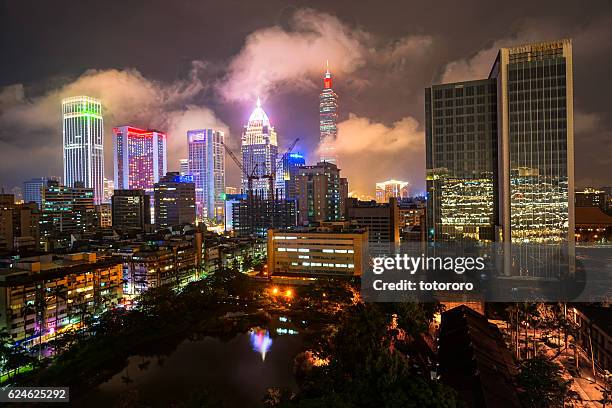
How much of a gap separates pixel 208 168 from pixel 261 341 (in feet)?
208

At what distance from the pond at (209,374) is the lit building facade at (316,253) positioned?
324 inches

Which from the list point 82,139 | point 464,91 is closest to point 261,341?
point 464,91

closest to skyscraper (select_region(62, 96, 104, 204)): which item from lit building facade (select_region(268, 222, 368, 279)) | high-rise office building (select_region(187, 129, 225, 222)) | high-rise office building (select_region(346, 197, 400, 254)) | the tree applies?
high-rise office building (select_region(187, 129, 225, 222))

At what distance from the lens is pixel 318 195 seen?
40312 millimetres

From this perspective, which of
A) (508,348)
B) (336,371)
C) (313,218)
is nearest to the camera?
(336,371)

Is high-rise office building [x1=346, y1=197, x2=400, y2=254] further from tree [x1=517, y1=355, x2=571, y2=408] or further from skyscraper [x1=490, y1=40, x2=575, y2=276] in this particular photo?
tree [x1=517, y1=355, x2=571, y2=408]

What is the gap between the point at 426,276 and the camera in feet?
55.7

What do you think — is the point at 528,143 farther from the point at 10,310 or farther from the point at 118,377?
the point at 10,310

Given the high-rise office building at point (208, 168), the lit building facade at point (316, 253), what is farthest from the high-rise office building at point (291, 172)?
the lit building facade at point (316, 253)

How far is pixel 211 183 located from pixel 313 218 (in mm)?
38175

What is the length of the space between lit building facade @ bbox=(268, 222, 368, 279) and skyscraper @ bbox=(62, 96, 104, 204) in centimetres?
4847

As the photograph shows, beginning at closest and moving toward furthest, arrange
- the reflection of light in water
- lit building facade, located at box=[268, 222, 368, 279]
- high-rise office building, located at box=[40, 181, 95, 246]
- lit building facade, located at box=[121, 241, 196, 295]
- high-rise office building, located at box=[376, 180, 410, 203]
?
the reflection of light in water, lit building facade, located at box=[121, 241, 196, 295], lit building facade, located at box=[268, 222, 368, 279], high-rise office building, located at box=[40, 181, 95, 246], high-rise office building, located at box=[376, 180, 410, 203]

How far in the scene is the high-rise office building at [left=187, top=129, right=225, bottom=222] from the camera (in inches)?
2872

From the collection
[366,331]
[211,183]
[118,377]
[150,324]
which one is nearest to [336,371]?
[366,331]
